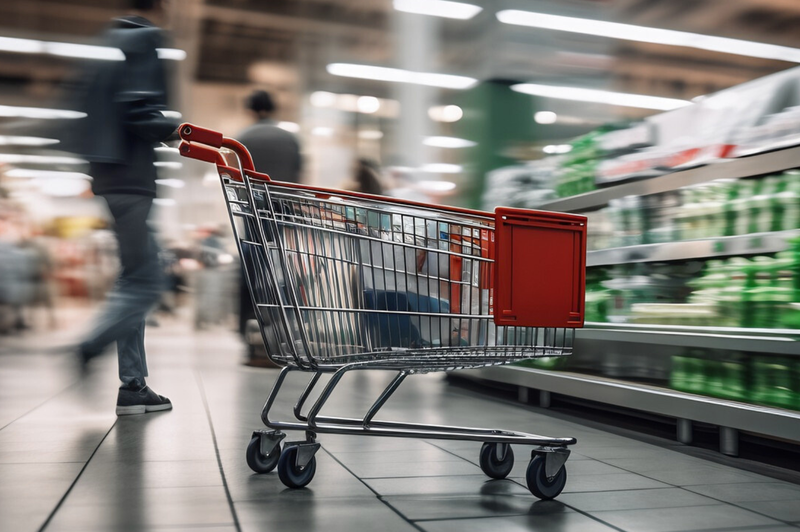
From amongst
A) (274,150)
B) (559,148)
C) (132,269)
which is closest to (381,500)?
(132,269)

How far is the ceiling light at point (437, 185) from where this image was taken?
5.64m

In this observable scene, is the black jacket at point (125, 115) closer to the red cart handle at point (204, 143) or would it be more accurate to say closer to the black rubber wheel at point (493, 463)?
the red cart handle at point (204, 143)

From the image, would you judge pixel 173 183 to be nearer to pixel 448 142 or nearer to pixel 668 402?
pixel 448 142

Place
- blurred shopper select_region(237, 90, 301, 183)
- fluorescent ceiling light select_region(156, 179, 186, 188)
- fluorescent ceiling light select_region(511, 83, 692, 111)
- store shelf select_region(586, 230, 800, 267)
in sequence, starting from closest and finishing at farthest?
store shelf select_region(586, 230, 800, 267), fluorescent ceiling light select_region(511, 83, 692, 111), blurred shopper select_region(237, 90, 301, 183), fluorescent ceiling light select_region(156, 179, 186, 188)

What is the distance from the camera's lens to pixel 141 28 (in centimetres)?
310

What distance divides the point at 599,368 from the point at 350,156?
6444 millimetres

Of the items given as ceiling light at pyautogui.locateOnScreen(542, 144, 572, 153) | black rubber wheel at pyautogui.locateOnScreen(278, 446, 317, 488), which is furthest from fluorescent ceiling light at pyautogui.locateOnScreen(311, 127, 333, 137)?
black rubber wheel at pyautogui.locateOnScreen(278, 446, 317, 488)

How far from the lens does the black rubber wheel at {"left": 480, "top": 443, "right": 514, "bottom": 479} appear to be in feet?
7.22

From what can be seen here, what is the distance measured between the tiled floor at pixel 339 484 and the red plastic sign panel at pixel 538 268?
49 cm

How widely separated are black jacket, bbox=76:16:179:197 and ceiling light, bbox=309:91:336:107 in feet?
22.6

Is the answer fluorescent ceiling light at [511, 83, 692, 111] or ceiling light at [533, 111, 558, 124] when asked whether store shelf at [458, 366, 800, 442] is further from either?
fluorescent ceiling light at [511, 83, 692, 111]

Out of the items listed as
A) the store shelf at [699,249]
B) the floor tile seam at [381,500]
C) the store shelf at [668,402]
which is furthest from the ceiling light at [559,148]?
the floor tile seam at [381,500]

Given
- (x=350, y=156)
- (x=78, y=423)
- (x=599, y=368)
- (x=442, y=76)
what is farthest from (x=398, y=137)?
(x=78, y=423)

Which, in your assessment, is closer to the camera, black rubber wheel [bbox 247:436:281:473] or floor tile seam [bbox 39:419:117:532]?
floor tile seam [bbox 39:419:117:532]
